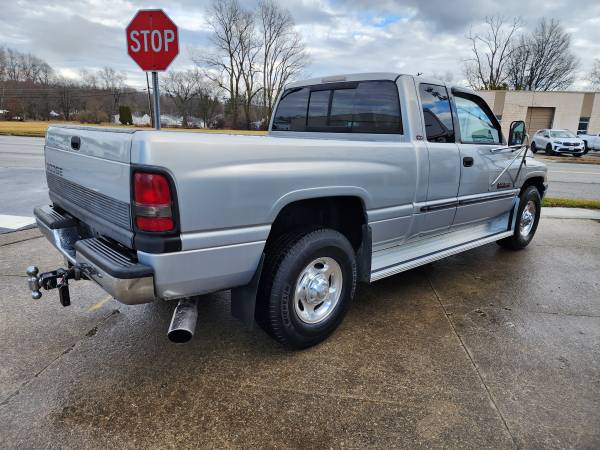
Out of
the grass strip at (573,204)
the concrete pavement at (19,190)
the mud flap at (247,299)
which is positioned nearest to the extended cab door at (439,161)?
the mud flap at (247,299)

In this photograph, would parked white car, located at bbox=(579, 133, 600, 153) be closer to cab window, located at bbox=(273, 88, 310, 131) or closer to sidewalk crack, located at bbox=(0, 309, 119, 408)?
cab window, located at bbox=(273, 88, 310, 131)

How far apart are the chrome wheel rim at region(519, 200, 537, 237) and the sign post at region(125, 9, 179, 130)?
462 centimetres

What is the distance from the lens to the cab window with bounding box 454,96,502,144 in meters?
3.88

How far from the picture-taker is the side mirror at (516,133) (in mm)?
4332

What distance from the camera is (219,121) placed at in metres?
57.1

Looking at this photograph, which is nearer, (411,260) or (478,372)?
(478,372)

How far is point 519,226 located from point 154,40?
16.1ft

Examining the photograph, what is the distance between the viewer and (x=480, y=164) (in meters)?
3.95

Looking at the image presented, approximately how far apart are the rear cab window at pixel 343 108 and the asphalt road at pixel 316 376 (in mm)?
1582

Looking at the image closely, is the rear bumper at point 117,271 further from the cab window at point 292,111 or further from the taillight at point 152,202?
the cab window at point 292,111

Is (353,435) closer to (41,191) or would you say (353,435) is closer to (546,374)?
(546,374)

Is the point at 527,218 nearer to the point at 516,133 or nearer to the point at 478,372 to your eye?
the point at 516,133

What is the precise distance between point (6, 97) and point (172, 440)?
263ft

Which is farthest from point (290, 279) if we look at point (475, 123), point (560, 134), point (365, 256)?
point (560, 134)
